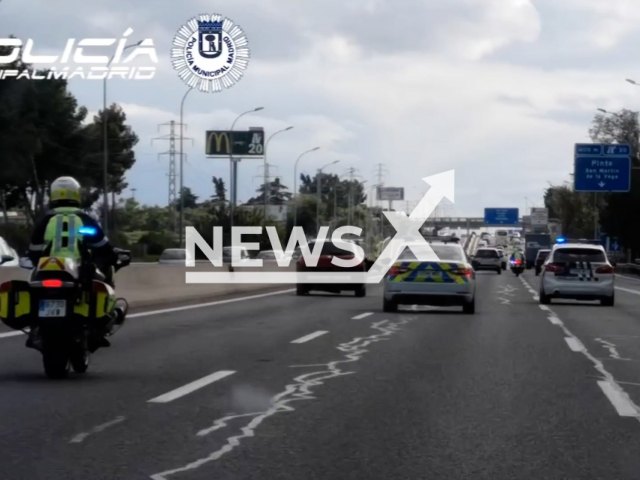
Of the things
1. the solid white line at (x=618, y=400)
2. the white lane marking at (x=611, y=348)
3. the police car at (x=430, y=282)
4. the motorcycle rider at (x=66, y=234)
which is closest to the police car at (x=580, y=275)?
the police car at (x=430, y=282)

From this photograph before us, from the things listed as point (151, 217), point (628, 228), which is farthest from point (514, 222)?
point (628, 228)

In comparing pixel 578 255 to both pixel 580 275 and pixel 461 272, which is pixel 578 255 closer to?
pixel 580 275

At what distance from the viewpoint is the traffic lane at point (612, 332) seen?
46.3 ft

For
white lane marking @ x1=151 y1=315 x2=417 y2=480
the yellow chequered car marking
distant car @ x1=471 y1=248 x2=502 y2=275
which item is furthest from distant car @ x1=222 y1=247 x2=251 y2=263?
white lane marking @ x1=151 y1=315 x2=417 y2=480

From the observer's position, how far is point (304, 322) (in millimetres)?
22469

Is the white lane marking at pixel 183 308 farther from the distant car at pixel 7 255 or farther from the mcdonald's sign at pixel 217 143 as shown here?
the mcdonald's sign at pixel 217 143

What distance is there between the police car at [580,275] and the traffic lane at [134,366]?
6946mm

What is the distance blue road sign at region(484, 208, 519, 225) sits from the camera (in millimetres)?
132500

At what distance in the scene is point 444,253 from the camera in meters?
26.3

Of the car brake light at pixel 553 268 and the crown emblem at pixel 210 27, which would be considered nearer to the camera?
the car brake light at pixel 553 268

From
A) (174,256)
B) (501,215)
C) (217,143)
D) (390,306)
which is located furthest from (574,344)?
(501,215)

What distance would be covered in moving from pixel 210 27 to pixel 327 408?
110 ft

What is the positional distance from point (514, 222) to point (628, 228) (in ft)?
168

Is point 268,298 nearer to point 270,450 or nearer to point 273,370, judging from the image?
point 273,370
